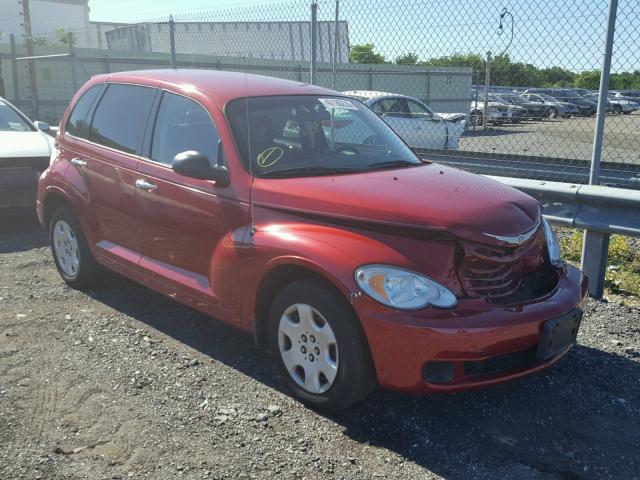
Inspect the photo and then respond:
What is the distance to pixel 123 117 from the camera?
4.94 m

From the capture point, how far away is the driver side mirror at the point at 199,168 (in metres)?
3.92

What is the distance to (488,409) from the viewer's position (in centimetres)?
369

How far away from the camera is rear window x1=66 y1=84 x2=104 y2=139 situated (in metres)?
5.33

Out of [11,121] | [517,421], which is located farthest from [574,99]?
[11,121]

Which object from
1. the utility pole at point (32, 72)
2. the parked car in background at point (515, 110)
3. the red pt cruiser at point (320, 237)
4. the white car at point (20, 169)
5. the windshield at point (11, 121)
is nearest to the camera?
the red pt cruiser at point (320, 237)

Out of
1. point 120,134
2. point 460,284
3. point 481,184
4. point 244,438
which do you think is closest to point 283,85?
point 120,134

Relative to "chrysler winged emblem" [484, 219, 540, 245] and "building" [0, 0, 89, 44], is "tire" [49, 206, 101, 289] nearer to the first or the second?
"chrysler winged emblem" [484, 219, 540, 245]

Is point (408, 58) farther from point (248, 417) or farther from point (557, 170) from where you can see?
point (248, 417)

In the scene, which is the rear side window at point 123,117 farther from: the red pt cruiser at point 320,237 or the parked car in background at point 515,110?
the parked car in background at point 515,110

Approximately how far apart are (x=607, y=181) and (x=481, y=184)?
12.5 ft

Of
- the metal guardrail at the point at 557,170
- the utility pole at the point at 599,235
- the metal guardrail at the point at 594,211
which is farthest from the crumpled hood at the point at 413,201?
the metal guardrail at the point at 557,170

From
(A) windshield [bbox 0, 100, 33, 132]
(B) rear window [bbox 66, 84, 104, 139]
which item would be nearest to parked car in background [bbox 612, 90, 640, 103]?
(B) rear window [bbox 66, 84, 104, 139]

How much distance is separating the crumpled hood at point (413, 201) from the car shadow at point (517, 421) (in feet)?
3.29

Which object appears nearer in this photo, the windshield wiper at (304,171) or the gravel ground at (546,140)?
the windshield wiper at (304,171)
